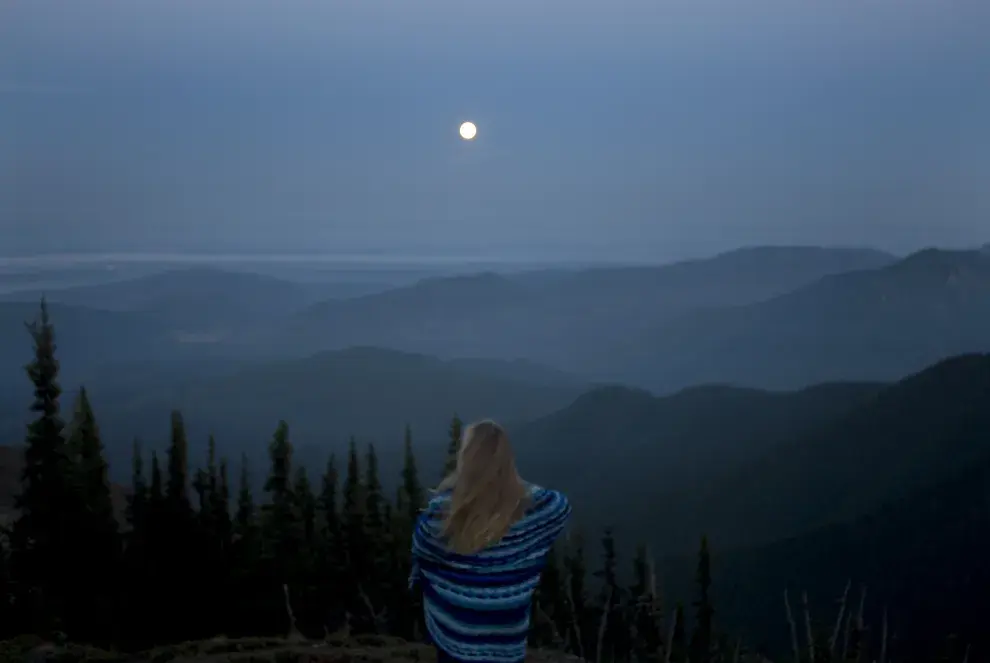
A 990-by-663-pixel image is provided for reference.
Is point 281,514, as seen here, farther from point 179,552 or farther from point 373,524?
point 373,524

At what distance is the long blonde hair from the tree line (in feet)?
37.0

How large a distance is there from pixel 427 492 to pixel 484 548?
1.28ft

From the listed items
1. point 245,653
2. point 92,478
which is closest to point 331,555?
point 92,478

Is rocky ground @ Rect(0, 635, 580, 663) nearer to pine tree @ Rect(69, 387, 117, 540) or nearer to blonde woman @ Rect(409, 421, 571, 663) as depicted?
blonde woman @ Rect(409, 421, 571, 663)

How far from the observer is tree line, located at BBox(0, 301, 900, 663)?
2148 cm

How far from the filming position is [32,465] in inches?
858

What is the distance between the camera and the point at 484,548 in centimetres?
392

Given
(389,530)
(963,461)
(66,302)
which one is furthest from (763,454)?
(66,302)

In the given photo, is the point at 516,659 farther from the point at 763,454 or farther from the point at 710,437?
the point at 710,437

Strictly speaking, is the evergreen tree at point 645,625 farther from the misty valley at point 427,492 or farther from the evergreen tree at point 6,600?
the evergreen tree at point 6,600

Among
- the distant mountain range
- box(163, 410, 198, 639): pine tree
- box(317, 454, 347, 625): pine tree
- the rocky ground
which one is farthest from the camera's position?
the distant mountain range

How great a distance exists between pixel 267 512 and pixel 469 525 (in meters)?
29.3

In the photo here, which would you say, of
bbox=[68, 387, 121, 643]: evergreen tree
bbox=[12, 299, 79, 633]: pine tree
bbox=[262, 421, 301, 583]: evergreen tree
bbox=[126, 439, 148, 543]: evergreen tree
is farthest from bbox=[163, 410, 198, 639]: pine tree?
bbox=[12, 299, 79, 633]: pine tree

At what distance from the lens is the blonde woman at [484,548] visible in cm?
391
